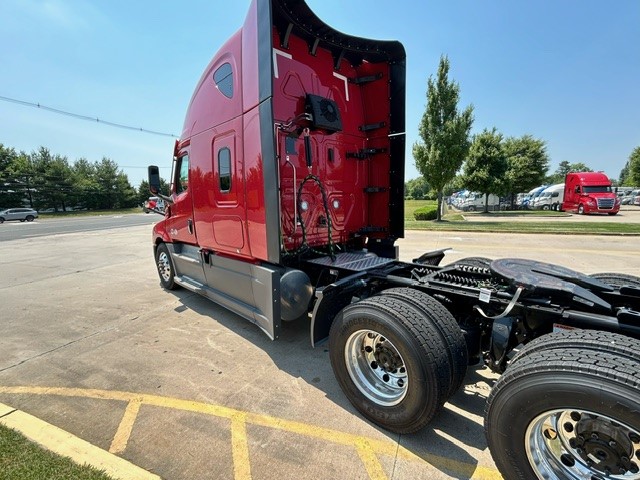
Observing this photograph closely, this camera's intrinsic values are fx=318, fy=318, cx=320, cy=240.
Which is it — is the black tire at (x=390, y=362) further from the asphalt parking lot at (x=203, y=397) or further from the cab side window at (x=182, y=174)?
the cab side window at (x=182, y=174)

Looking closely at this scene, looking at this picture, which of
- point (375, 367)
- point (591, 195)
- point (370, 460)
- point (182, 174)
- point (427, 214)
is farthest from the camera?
point (591, 195)

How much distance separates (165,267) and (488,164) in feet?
98.2

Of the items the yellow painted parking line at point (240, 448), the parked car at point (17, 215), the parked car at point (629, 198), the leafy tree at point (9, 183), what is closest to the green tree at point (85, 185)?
the leafy tree at point (9, 183)

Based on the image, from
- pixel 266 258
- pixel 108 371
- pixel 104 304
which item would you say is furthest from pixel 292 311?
pixel 104 304

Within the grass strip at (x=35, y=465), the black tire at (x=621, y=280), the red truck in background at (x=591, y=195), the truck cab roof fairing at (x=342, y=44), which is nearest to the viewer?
the grass strip at (x=35, y=465)

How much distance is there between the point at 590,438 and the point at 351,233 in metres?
3.42

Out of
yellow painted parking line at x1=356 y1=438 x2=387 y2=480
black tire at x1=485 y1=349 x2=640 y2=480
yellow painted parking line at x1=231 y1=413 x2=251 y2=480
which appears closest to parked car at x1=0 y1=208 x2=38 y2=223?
yellow painted parking line at x1=231 y1=413 x2=251 y2=480

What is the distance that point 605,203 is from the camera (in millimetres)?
24547

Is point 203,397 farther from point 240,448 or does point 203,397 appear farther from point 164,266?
point 164,266

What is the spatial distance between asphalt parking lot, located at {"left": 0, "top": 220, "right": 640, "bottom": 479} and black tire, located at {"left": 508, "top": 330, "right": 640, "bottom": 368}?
0.92 m

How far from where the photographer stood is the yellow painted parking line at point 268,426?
2.12m

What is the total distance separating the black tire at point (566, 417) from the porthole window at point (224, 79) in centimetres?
394

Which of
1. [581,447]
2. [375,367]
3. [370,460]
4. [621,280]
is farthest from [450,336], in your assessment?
[621,280]

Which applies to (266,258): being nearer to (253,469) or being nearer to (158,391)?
(158,391)
